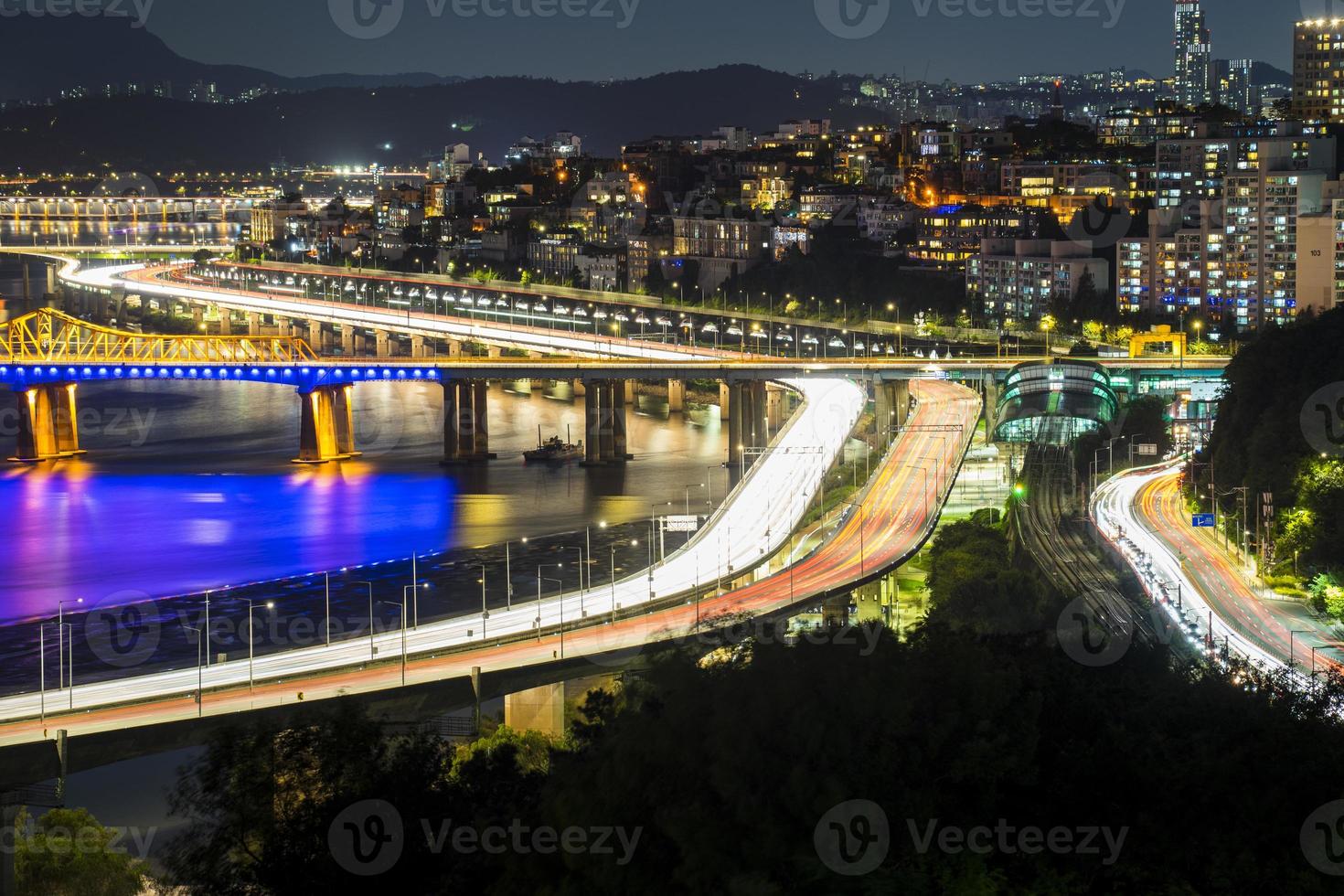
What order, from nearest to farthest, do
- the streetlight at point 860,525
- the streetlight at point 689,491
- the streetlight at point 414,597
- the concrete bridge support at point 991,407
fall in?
the streetlight at point 860,525, the streetlight at point 414,597, the streetlight at point 689,491, the concrete bridge support at point 991,407

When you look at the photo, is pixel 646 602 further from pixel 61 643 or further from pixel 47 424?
pixel 47 424

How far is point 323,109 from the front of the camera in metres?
133

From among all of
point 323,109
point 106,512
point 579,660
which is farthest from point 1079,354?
point 323,109

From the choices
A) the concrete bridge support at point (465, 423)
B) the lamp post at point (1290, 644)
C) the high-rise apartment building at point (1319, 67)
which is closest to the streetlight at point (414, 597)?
the lamp post at point (1290, 644)

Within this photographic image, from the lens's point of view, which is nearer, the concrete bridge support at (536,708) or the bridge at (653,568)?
the bridge at (653,568)

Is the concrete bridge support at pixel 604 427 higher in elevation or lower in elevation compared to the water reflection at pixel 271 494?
higher

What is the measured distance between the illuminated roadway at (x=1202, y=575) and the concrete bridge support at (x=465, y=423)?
1013 cm

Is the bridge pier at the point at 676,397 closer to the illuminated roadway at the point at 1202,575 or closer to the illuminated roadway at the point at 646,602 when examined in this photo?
the illuminated roadway at the point at 646,602

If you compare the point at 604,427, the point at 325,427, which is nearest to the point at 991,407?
the point at 604,427

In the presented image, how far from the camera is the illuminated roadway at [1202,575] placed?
49.3 feet

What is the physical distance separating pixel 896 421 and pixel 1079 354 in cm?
571

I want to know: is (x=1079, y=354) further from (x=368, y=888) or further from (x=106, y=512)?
(x=368, y=888)

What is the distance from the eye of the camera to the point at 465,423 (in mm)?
31359

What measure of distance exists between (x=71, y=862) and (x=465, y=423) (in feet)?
68.9
